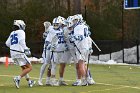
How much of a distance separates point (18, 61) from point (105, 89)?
277 cm

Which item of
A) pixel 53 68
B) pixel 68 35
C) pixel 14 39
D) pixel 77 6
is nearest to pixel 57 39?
pixel 68 35

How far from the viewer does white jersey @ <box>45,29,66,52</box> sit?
1673cm

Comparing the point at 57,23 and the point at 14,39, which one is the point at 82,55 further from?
the point at 14,39

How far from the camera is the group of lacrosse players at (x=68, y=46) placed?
54.6ft

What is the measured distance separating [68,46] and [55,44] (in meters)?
0.51

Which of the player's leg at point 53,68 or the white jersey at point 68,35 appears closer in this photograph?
the player's leg at point 53,68

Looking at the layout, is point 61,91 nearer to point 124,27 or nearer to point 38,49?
point 38,49

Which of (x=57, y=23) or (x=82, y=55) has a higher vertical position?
(x=57, y=23)

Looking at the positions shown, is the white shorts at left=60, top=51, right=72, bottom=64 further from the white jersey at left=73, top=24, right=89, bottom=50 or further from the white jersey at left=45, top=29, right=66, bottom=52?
the white jersey at left=73, top=24, right=89, bottom=50

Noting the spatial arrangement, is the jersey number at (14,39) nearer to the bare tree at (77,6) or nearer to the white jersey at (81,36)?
the white jersey at (81,36)

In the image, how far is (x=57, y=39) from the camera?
16.9m

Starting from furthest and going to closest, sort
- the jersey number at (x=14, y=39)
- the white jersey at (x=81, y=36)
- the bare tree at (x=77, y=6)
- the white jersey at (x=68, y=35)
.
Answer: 1. the bare tree at (x=77, y=6)
2. the white jersey at (x=68, y=35)
3. the white jersey at (x=81, y=36)
4. the jersey number at (x=14, y=39)

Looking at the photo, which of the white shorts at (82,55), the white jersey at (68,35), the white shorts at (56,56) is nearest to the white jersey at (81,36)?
the white shorts at (82,55)

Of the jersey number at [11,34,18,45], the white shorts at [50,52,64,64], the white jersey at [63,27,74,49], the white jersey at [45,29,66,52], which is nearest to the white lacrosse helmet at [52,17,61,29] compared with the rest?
the white jersey at [45,29,66,52]
